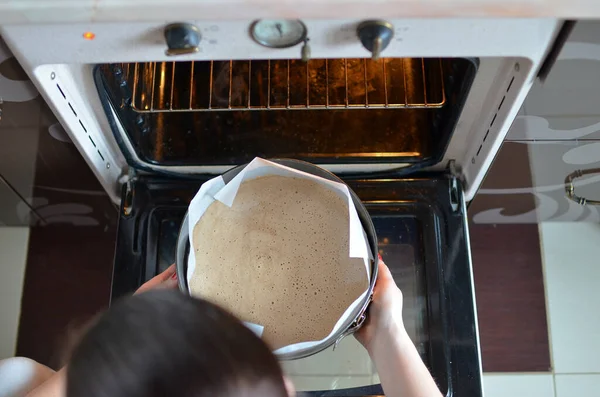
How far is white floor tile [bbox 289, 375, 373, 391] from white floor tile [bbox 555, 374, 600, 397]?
1.89 feet

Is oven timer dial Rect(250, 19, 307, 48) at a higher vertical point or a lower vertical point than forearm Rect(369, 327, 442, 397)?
higher

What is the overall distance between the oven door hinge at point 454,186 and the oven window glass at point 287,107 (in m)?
0.04

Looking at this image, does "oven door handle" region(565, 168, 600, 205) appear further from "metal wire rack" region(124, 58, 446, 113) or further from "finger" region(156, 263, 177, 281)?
"finger" region(156, 263, 177, 281)

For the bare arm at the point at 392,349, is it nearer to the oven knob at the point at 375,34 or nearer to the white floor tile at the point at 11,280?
the oven knob at the point at 375,34

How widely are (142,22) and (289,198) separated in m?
0.35

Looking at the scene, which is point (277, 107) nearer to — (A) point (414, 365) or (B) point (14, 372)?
(A) point (414, 365)

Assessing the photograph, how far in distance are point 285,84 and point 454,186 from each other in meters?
0.30

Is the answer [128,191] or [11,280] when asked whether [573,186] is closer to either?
[128,191]

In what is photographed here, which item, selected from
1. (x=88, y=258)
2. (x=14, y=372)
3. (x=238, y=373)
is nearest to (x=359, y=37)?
(x=238, y=373)

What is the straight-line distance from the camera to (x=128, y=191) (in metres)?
1.07

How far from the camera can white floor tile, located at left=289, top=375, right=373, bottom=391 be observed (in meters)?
1.01

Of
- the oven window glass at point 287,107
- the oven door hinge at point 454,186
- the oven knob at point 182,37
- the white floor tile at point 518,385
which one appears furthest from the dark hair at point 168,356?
the white floor tile at point 518,385

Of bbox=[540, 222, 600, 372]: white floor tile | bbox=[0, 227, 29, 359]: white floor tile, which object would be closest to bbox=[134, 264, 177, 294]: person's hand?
bbox=[0, 227, 29, 359]: white floor tile

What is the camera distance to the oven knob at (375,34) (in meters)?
0.69
